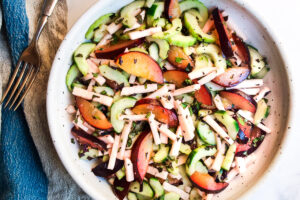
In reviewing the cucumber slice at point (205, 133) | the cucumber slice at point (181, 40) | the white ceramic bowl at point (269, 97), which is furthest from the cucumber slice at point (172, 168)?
the cucumber slice at point (181, 40)

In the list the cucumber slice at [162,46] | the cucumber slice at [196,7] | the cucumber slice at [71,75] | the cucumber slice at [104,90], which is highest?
the cucumber slice at [196,7]

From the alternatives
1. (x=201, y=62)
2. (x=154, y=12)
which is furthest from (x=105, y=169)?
(x=154, y=12)

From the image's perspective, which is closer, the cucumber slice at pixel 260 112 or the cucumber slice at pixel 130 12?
the cucumber slice at pixel 130 12

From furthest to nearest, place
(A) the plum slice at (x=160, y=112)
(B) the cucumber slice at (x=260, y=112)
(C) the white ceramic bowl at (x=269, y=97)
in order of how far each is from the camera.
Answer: (B) the cucumber slice at (x=260, y=112) < (A) the plum slice at (x=160, y=112) < (C) the white ceramic bowl at (x=269, y=97)

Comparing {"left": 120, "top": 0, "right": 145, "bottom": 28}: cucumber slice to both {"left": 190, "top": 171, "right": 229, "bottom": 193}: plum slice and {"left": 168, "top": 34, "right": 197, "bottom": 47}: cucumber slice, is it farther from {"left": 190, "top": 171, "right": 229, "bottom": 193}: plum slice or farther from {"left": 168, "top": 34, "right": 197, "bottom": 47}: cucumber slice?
{"left": 190, "top": 171, "right": 229, "bottom": 193}: plum slice

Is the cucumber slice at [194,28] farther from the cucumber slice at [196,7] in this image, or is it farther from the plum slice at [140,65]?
the plum slice at [140,65]

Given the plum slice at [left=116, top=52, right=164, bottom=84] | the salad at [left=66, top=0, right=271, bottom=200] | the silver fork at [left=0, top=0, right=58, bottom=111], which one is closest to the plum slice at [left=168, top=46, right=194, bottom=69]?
the salad at [left=66, top=0, right=271, bottom=200]

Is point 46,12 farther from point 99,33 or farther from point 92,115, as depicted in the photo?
point 92,115
